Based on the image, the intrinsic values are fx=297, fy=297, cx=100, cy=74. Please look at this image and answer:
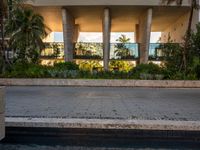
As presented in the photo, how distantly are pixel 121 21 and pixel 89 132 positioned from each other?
3016 cm

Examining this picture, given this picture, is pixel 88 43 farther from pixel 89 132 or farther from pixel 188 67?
pixel 89 132

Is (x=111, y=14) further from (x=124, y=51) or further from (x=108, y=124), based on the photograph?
(x=108, y=124)

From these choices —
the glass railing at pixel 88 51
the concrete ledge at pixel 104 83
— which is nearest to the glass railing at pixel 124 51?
the glass railing at pixel 88 51

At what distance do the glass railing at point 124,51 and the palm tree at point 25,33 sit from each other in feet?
30.3

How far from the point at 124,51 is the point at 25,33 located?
37.4ft

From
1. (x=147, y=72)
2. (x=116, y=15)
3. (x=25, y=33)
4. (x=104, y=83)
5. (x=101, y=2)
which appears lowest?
(x=104, y=83)

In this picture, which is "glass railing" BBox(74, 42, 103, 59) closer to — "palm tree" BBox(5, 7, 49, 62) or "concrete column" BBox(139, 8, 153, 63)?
"concrete column" BBox(139, 8, 153, 63)

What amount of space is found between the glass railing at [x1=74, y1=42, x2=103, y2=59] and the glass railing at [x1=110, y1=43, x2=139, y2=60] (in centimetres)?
134

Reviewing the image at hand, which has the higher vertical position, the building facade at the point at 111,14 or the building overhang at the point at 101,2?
the building overhang at the point at 101,2

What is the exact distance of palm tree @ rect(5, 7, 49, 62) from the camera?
26.2 meters

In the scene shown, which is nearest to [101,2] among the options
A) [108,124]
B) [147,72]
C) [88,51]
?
[88,51]

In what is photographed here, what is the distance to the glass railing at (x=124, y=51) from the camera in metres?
32.8

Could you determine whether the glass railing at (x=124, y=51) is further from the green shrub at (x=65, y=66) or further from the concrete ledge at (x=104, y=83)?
the concrete ledge at (x=104, y=83)

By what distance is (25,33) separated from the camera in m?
26.4
